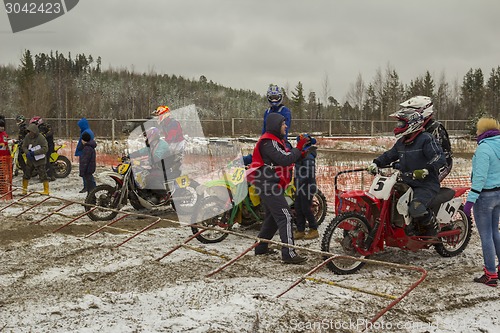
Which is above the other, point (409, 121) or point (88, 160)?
point (409, 121)

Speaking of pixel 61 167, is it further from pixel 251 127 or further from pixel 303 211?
pixel 251 127

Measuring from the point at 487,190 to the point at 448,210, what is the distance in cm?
101

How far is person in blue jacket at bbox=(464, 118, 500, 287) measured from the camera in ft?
17.0

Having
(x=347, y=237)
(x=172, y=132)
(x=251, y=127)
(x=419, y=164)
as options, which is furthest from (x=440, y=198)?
(x=251, y=127)

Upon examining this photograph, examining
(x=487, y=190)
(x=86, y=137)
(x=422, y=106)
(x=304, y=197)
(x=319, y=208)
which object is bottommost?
(x=319, y=208)

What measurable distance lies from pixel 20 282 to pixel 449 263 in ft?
16.7

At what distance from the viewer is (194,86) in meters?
97.6

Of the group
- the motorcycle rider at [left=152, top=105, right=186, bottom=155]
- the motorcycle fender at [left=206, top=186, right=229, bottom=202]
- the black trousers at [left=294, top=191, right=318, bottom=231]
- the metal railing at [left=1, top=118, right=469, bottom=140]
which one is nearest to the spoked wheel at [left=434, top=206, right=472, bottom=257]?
the black trousers at [left=294, top=191, right=318, bottom=231]

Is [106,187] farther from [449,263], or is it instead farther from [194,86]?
[194,86]

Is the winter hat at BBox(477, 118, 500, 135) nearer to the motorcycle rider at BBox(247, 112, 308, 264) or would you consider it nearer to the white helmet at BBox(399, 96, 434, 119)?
the white helmet at BBox(399, 96, 434, 119)

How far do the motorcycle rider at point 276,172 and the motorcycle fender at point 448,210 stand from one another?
1822 mm

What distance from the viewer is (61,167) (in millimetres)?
14562

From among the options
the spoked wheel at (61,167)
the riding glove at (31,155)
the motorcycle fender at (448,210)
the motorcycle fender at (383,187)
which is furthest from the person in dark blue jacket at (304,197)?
the spoked wheel at (61,167)

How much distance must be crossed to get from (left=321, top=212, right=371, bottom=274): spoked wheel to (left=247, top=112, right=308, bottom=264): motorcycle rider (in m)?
0.51
